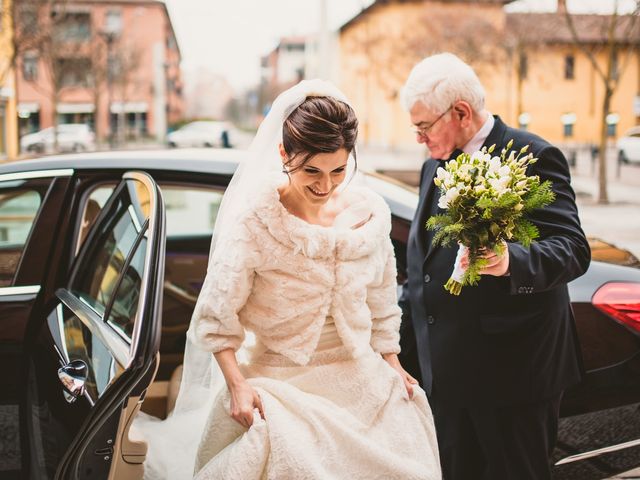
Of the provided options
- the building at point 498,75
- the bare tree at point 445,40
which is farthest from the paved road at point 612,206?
the building at point 498,75

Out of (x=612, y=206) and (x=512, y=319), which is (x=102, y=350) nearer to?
(x=512, y=319)

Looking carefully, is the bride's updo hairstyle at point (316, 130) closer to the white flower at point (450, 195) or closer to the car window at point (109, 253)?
the white flower at point (450, 195)

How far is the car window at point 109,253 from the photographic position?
254cm

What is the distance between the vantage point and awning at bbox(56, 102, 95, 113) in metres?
54.8

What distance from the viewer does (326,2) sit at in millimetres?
14875

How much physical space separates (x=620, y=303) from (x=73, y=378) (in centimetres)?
209

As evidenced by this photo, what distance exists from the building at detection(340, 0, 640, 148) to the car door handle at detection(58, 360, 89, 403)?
28.8 meters

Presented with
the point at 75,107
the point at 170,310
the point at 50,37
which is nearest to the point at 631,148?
the point at 50,37

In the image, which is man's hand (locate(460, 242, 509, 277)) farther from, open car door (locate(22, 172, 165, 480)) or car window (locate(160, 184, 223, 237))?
car window (locate(160, 184, 223, 237))

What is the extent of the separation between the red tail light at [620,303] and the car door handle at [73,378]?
196 cm

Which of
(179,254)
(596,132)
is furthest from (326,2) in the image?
(596,132)

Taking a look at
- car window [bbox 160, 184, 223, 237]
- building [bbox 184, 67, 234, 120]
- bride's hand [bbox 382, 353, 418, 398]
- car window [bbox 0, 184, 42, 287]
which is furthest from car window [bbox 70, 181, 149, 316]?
building [bbox 184, 67, 234, 120]

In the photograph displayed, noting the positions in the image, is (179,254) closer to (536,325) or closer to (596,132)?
(536,325)

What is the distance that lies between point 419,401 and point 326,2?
13.8 m
